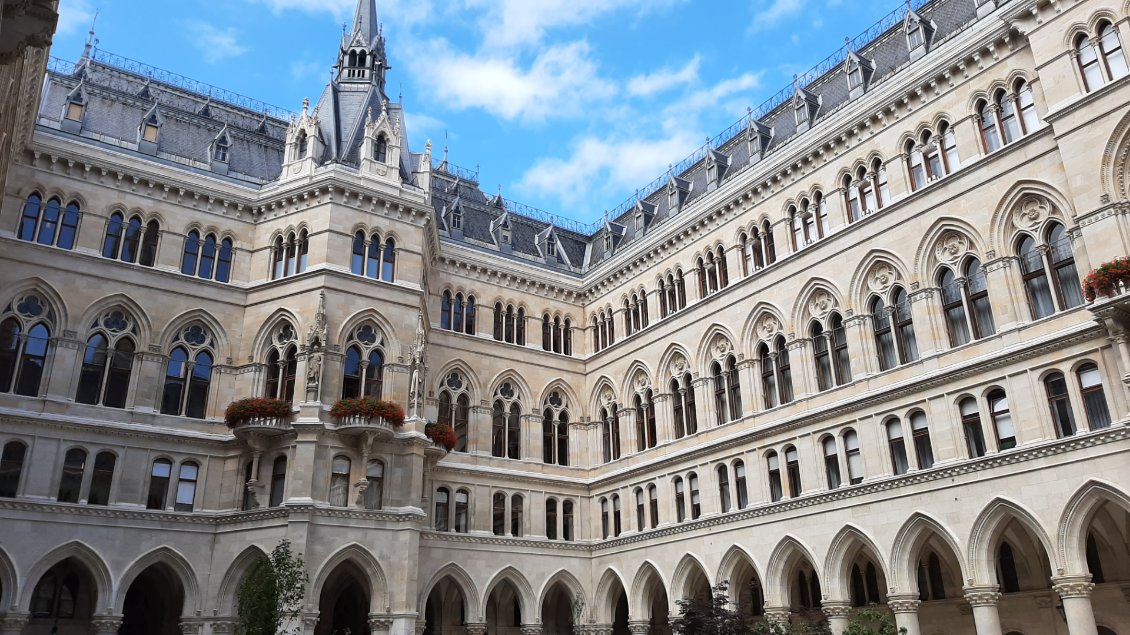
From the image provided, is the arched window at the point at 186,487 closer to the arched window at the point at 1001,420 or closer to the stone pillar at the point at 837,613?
the stone pillar at the point at 837,613

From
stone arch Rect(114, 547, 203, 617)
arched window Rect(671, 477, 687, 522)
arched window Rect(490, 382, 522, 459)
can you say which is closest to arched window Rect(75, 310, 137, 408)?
stone arch Rect(114, 547, 203, 617)

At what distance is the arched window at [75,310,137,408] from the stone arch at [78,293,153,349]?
174mm

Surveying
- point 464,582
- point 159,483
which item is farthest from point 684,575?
point 159,483

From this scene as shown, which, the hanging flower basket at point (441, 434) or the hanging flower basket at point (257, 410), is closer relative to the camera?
the hanging flower basket at point (257, 410)

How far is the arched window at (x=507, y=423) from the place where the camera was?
38875 mm

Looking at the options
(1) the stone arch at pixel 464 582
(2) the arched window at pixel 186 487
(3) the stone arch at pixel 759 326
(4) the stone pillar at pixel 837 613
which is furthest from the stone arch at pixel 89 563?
(3) the stone arch at pixel 759 326

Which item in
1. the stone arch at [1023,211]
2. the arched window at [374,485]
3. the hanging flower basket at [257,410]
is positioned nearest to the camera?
the stone arch at [1023,211]

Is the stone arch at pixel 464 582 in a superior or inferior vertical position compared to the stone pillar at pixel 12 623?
superior

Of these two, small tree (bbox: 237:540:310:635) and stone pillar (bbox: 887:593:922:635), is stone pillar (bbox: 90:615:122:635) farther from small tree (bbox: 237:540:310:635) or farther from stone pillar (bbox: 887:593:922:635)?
stone pillar (bbox: 887:593:922:635)

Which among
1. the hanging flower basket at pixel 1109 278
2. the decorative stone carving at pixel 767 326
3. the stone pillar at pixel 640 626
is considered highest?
the decorative stone carving at pixel 767 326

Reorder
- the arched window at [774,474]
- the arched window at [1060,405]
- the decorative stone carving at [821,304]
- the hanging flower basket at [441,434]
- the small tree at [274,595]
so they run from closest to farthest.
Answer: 1. the arched window at [1060,405]
2. the small tree at [274,595]
3. the decorative stone carving at [821,304]
4. the arched window at [774,474]
5. the hanging flower basket at [441,434]

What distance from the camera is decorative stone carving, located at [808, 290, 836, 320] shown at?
31266 mm

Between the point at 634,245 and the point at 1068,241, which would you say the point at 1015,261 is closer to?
the point at 1068,241

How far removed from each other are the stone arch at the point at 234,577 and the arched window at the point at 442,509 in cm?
787
